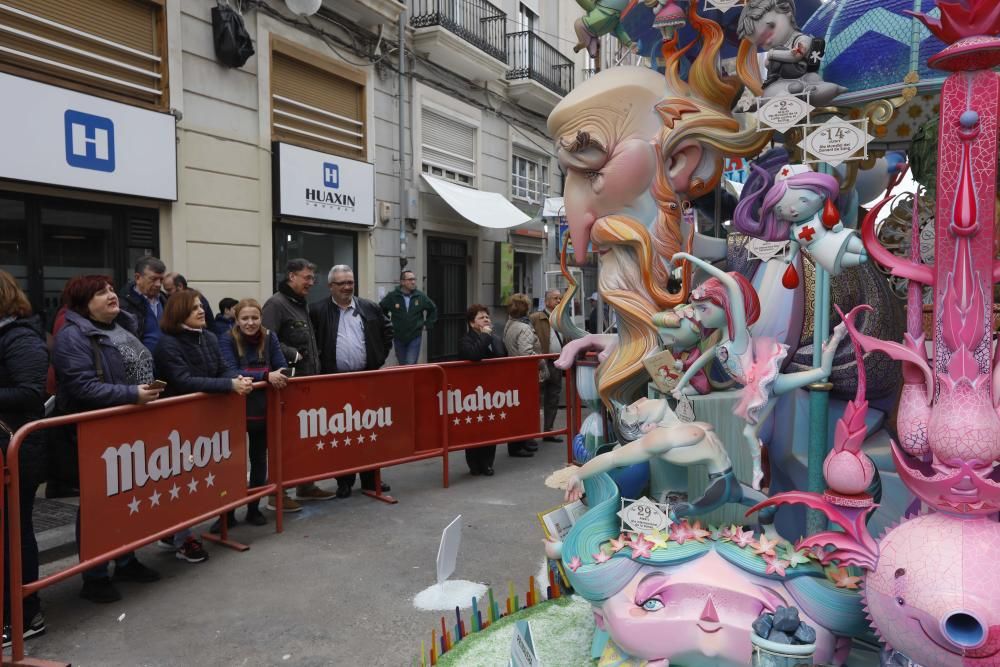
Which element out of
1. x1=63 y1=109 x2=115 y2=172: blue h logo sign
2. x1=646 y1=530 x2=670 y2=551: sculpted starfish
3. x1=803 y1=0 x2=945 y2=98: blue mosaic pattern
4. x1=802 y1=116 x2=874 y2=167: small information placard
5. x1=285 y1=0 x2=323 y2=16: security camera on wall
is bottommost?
x1=646 y1=530 x2=670 y2=551: sculpted starfish

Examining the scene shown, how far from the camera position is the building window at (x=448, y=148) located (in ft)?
41.0

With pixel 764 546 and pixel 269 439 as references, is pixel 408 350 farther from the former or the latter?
pixel 764 546

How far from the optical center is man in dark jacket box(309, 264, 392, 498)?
570cm

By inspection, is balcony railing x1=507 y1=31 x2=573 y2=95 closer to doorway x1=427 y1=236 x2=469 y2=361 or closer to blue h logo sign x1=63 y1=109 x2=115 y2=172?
doorway x1=427 y1=236 x2=469 y2=361

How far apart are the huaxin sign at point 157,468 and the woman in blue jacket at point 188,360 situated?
0.12m

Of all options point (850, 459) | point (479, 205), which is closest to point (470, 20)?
point (479, 205)

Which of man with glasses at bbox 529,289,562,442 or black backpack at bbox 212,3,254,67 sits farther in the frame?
black backpack at bbox 212,3,254,67

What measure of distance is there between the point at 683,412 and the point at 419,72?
34.6 ft

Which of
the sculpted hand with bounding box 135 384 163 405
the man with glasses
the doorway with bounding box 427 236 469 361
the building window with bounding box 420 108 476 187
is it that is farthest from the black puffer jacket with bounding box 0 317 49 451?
the building window with bounding box 420 108 476 187

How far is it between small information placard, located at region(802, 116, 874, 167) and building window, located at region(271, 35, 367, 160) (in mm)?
7967

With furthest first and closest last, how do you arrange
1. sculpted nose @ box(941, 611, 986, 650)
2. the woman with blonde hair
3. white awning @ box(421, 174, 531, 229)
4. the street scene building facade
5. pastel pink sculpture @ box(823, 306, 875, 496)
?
white awning @ box(421, 174, 531, 229)
the woman with blonde hair
the street scene building facade
pastel pink sculpture @ box(823, 306, 875, 496)
sculpted nose @ box(941, 611, 986, 650)

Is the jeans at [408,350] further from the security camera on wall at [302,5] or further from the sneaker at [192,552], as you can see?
the sneaker at [192,552]

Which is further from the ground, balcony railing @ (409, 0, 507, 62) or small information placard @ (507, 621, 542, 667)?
balcony railing @ (409, 0, 507, 62)

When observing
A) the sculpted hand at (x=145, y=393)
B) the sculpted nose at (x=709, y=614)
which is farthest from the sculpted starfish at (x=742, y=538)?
the sculpted hand at (x=145, y=393)
